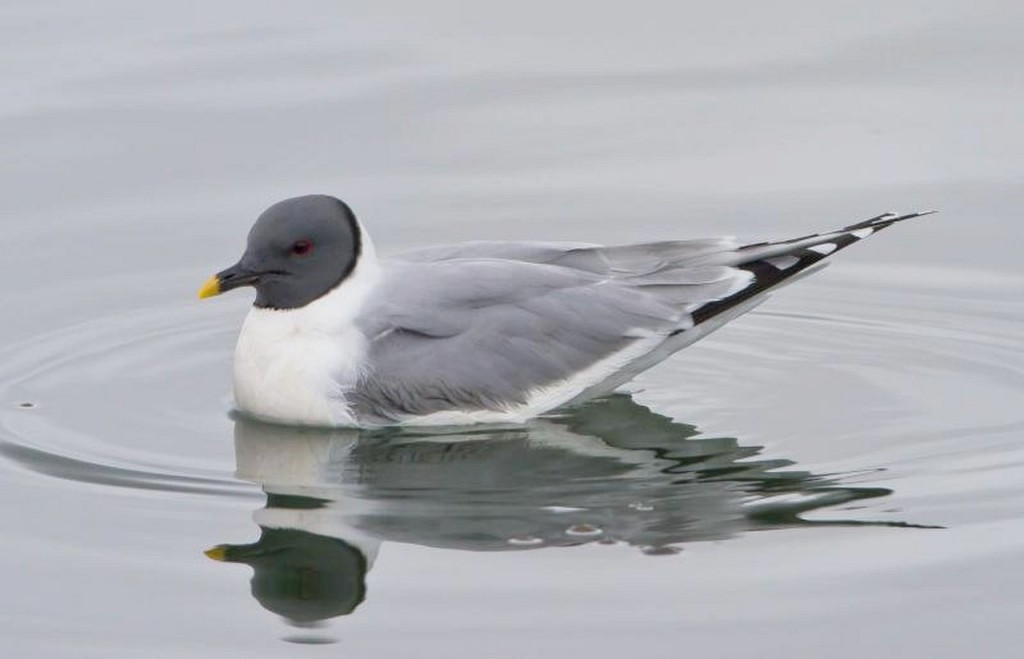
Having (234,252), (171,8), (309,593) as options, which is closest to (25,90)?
(171,8)

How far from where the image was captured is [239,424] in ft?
35.9

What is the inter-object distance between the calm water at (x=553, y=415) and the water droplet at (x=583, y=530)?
20mm

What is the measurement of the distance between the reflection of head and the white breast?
1.29 meters

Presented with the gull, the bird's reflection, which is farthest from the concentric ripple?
the gull

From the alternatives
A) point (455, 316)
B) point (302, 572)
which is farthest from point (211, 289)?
point (302, 572)

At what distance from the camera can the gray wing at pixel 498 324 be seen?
10750 mm

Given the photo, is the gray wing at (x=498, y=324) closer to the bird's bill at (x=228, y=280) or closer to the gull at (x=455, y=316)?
the gull at (x=455, y=316)

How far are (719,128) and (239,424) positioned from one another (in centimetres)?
516

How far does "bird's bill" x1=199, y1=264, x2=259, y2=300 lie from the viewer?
10.8 meters

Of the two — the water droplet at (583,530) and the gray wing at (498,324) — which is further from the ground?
the gray wing at (498,324)

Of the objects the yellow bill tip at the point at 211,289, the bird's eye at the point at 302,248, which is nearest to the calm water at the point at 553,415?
the yellow bill tip at the point at 211,289

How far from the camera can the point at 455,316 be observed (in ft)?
35.5

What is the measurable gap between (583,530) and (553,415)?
5.99ft

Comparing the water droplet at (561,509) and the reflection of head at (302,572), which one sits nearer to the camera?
the reflection of head at (302,572)
